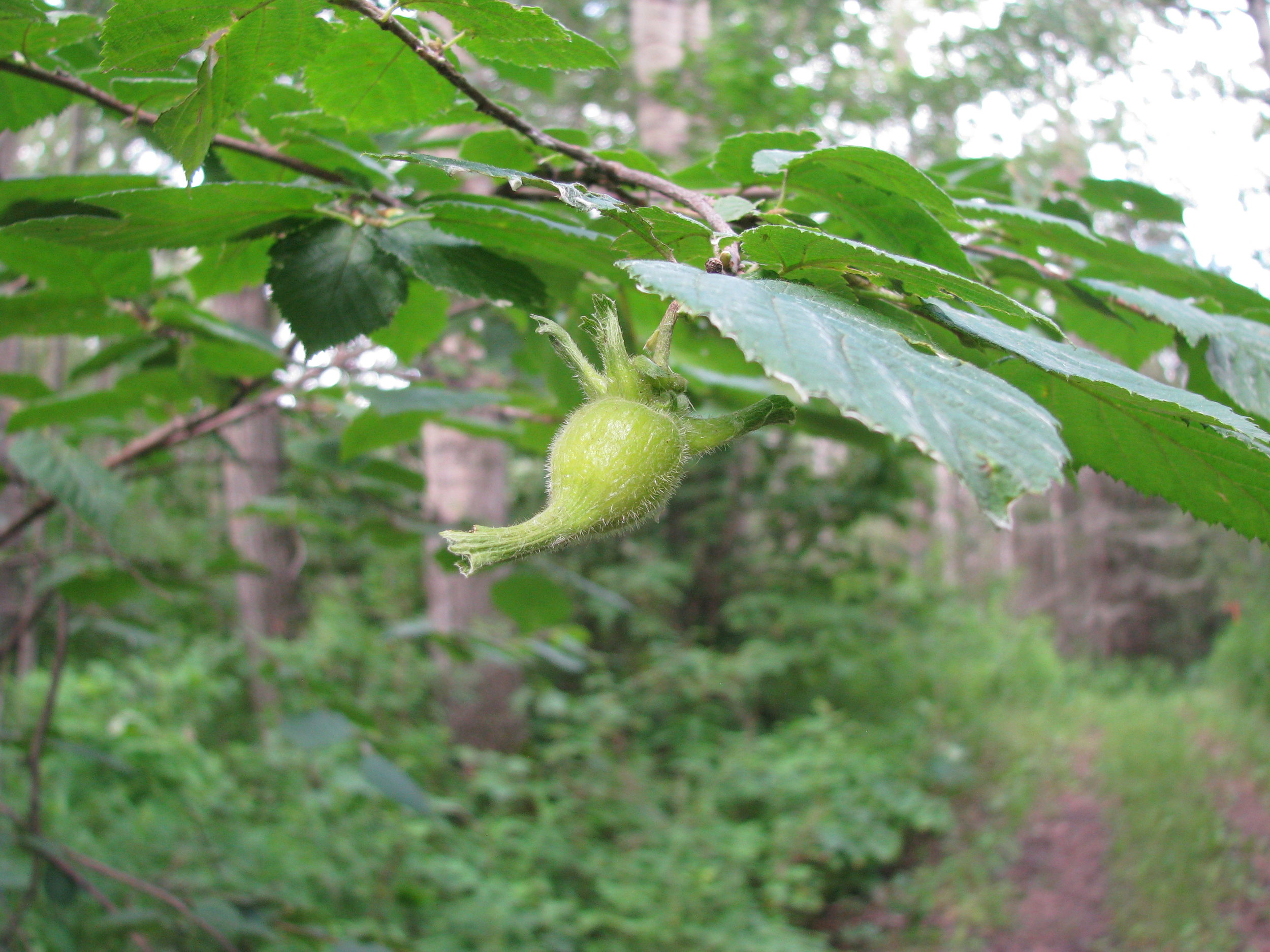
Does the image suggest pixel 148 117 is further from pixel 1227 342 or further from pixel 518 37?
pixel 1227 342

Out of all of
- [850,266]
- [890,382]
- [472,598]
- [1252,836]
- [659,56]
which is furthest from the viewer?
[659,56]

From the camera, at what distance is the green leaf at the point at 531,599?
85.0 inches

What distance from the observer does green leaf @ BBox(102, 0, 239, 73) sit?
0.66 m

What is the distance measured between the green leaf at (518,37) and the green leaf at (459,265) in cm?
18

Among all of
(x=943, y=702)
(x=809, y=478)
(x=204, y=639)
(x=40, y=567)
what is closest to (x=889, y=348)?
(x=40, y=567)

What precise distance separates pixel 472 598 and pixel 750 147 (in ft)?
13.9

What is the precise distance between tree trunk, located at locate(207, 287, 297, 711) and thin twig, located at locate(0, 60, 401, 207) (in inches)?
145

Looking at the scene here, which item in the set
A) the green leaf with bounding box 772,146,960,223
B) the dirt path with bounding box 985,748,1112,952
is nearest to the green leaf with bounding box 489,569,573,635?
the green leaf with bounding box 772,146,960,223

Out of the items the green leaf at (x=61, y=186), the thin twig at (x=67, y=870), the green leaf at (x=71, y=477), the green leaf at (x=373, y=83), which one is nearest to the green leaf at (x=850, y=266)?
the green leaf at (x=373, y=83)

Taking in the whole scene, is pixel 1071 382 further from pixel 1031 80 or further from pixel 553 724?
pixel 1031 80

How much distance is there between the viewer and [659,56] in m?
6.08

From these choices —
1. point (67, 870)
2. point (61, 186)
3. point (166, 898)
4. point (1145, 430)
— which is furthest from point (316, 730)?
point (1145, 430)

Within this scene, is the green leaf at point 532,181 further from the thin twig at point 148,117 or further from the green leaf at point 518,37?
the thin twig at point 148,117

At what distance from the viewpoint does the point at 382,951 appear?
5.59ft
